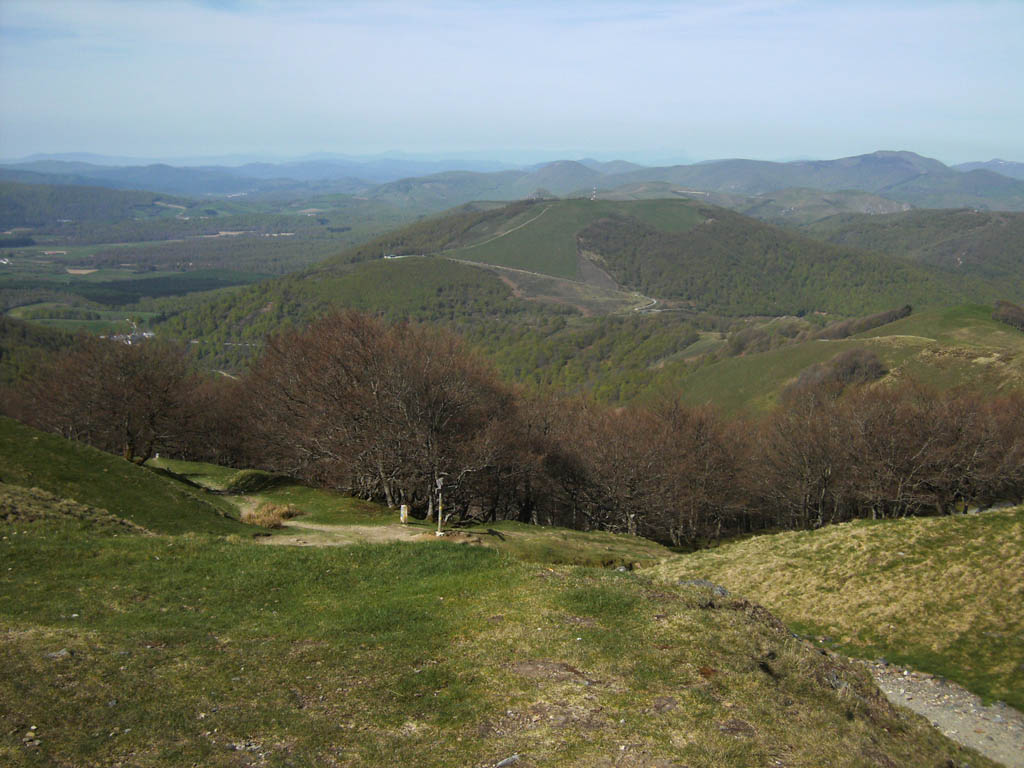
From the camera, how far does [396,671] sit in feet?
42.9

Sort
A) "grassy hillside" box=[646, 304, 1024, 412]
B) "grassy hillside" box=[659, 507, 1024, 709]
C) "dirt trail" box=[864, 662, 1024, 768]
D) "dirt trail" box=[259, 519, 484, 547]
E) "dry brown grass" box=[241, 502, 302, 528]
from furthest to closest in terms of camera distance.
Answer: "grassy hillside" box=[646, 304, 1024, 412] → "dry brown grass" box=[241, 502, 302, 528] → "dirt trail" box=[259, 519, 484, 547] → "grassy hillside" box=[659, 507, 1024, 709] → "dirt trail" box=[864, 662, 1024, 768]

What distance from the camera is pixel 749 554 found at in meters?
31.6

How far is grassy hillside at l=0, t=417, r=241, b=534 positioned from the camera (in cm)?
2550

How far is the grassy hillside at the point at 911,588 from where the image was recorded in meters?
21.4

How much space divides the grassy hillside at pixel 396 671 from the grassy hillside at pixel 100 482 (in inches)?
266

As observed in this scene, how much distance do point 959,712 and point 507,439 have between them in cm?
3253

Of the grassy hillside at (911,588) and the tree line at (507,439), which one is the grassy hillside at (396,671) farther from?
the tree line at (507,439)

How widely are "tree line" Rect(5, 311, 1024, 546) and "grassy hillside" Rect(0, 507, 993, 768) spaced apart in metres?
23.5

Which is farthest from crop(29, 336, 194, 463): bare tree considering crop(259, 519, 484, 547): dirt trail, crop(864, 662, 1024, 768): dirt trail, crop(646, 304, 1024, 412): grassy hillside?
crop(646, 304, 1024, 412): grassy hillside

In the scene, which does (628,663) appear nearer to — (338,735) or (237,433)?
(338,735)

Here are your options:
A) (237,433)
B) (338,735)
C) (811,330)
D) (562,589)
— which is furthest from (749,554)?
(811,330)

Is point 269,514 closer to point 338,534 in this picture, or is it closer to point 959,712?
point 338,534

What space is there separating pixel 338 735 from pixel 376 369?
37.3m

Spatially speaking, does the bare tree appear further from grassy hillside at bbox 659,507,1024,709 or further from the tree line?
grassy hillside at bbox 659,507,1024,709
